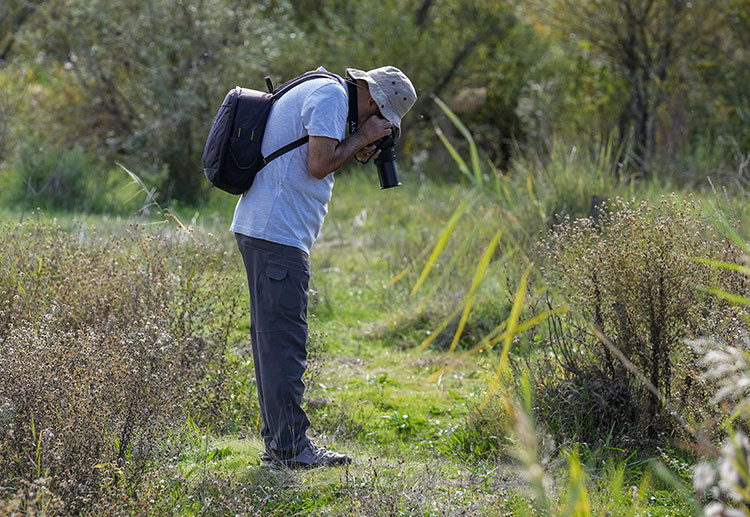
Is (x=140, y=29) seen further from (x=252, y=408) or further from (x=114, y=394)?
(x=114, y=394)

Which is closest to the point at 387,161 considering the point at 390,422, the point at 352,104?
the point at 352,104

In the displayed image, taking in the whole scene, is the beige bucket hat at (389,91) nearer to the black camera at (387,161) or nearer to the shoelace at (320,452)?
the black camera at (387,161)

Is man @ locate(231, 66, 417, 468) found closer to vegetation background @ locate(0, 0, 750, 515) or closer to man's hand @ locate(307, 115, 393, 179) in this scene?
man's hand @ locate(307, 115, 393, 179)

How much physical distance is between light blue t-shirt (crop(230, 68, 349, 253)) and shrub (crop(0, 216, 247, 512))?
25.6 inches

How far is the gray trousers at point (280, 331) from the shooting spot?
12.4 feet

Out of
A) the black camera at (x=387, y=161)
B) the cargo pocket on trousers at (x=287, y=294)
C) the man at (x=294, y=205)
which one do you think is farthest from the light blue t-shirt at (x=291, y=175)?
the black camera at (x=387, y=161)

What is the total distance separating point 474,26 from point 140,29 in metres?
6.30

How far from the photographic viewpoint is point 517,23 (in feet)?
51.3

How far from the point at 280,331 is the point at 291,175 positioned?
2.16 feet

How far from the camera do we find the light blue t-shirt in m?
3.70

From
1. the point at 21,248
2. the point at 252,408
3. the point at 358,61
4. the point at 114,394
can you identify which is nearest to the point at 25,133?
the point at 358,61

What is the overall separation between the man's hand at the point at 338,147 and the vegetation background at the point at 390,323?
0.59 m

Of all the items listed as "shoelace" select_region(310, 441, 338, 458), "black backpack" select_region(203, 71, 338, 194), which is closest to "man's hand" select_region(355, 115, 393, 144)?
"black backpack" select_region(203, 71, 338, 194)

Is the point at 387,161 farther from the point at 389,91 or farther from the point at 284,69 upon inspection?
the point at 284,69
